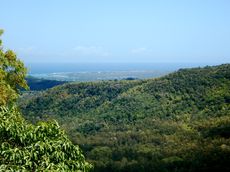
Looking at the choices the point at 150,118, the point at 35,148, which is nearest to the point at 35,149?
the point at 35,148

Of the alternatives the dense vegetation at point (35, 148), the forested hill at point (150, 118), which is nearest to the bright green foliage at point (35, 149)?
the dense vegetation at point (35, 148)

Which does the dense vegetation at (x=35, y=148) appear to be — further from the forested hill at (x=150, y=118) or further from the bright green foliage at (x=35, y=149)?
the forested hill at (x=150, y=118)

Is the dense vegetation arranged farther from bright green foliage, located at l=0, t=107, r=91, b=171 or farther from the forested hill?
the forested hill

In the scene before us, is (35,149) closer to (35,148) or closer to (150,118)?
(35,148)

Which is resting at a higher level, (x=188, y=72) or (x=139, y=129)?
(x=188, y=72)

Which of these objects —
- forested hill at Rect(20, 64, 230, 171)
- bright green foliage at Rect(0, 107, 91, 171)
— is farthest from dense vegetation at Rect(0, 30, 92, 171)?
forested hill at Rect(20, 64, 230, 171)

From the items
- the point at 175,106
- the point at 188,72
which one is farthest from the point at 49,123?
the point at 188,72

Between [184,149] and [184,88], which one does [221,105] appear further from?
[184,149]
